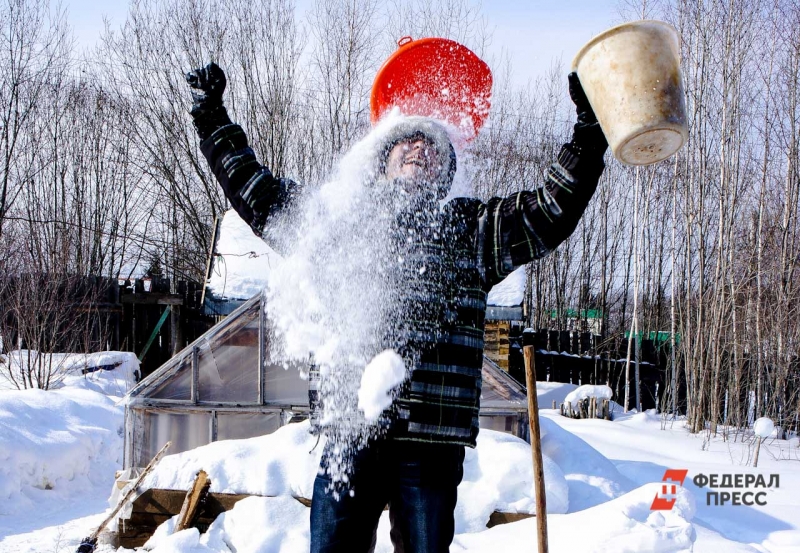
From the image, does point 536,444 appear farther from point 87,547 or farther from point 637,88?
point 87,547

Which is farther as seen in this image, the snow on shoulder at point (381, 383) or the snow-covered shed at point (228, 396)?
the snow-covered shed at point (228, 396)

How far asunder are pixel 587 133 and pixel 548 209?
226 mm

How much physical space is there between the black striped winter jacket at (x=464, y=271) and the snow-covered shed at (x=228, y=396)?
4.08 meters

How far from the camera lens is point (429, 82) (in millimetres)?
2305

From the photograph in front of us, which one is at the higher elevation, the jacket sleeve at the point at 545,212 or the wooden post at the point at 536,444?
the jacket sleeve at the point at 545,212

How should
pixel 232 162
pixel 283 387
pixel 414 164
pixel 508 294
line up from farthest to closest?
pixel 508 294
pixel 283 387
pixel 232 162
pixel 414 164

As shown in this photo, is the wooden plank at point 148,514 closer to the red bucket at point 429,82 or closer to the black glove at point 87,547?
the black glove at point 87,547

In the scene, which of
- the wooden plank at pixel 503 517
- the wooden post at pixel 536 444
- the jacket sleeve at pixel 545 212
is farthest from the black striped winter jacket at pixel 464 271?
the wooden plank at pixel 503 517

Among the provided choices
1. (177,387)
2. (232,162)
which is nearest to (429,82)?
(232,162)

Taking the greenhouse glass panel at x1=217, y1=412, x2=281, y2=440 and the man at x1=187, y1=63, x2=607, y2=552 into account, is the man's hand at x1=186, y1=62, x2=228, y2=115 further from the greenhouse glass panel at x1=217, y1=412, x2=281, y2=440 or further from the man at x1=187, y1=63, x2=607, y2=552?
the greenhouse glass panel at x1=217, y1=412, x2=281, y2=440

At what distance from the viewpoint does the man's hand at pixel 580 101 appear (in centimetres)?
167

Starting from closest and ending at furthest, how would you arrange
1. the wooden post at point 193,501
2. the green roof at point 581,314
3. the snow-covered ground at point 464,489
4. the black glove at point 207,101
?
the black glove at point 207,101
the snow-covered ground at point 464,489
the wooden post at point 193,501
the green roof at point 581,314

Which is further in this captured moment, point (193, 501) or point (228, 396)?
point (228, 396)

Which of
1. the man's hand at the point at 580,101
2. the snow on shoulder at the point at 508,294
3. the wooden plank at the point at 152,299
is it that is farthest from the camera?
the wooden plank at the point at 152,299
